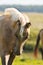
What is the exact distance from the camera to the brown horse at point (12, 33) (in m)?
9.05

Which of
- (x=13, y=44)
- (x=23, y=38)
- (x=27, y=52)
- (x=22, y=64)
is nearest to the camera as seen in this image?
(x=23, y=38)

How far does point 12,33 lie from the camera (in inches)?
372

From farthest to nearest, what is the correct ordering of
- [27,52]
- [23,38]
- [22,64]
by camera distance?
1. [27,52]
2. [22,64]
3. [23,38]

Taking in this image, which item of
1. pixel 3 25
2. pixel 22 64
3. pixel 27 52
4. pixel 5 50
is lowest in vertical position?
pixel 27 52

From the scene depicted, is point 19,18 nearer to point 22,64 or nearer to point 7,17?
point 7,17

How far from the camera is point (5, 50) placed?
9906 millimetres

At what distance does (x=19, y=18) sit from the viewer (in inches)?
368

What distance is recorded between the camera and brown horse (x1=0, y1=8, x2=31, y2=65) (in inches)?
356

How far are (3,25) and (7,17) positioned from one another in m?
0.26

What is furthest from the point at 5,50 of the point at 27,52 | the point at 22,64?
the point at 27,52

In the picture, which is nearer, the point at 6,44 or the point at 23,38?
the point at 23,38

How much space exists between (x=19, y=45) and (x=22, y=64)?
515 centimetres

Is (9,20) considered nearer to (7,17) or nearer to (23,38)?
(7,17)

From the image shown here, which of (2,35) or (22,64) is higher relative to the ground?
(2,35)
